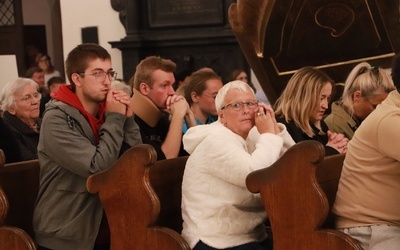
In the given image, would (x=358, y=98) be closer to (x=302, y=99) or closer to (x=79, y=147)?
(x=302, y=99)

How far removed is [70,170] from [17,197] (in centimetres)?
61

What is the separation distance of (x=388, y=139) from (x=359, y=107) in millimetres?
1968

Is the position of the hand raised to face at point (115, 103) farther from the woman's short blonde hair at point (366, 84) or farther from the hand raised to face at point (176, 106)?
the woman's short blonde hair at point (366, 84)

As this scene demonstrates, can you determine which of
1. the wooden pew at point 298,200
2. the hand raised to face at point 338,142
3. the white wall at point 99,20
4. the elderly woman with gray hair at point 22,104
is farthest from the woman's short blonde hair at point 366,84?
the white wall at point 99,20

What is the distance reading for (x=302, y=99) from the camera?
577 centimetres

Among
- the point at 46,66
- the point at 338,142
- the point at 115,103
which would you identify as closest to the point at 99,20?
the point at 46,66

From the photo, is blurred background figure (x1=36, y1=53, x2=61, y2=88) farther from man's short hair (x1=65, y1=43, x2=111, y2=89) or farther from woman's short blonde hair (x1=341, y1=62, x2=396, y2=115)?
man's short hair (x1=65, y1=43, x2=111, y2=89)

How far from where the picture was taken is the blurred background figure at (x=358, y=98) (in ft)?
19.5

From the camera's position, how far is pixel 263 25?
7.04m

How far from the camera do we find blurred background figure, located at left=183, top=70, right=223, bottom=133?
21.5 feet

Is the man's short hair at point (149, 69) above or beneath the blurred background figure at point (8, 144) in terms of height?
above

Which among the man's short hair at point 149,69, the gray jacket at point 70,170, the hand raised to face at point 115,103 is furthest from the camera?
the man's short hair at point 149,69

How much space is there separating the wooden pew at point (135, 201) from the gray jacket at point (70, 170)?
0.35 ft

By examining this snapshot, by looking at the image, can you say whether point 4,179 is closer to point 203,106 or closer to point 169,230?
point 169,230
